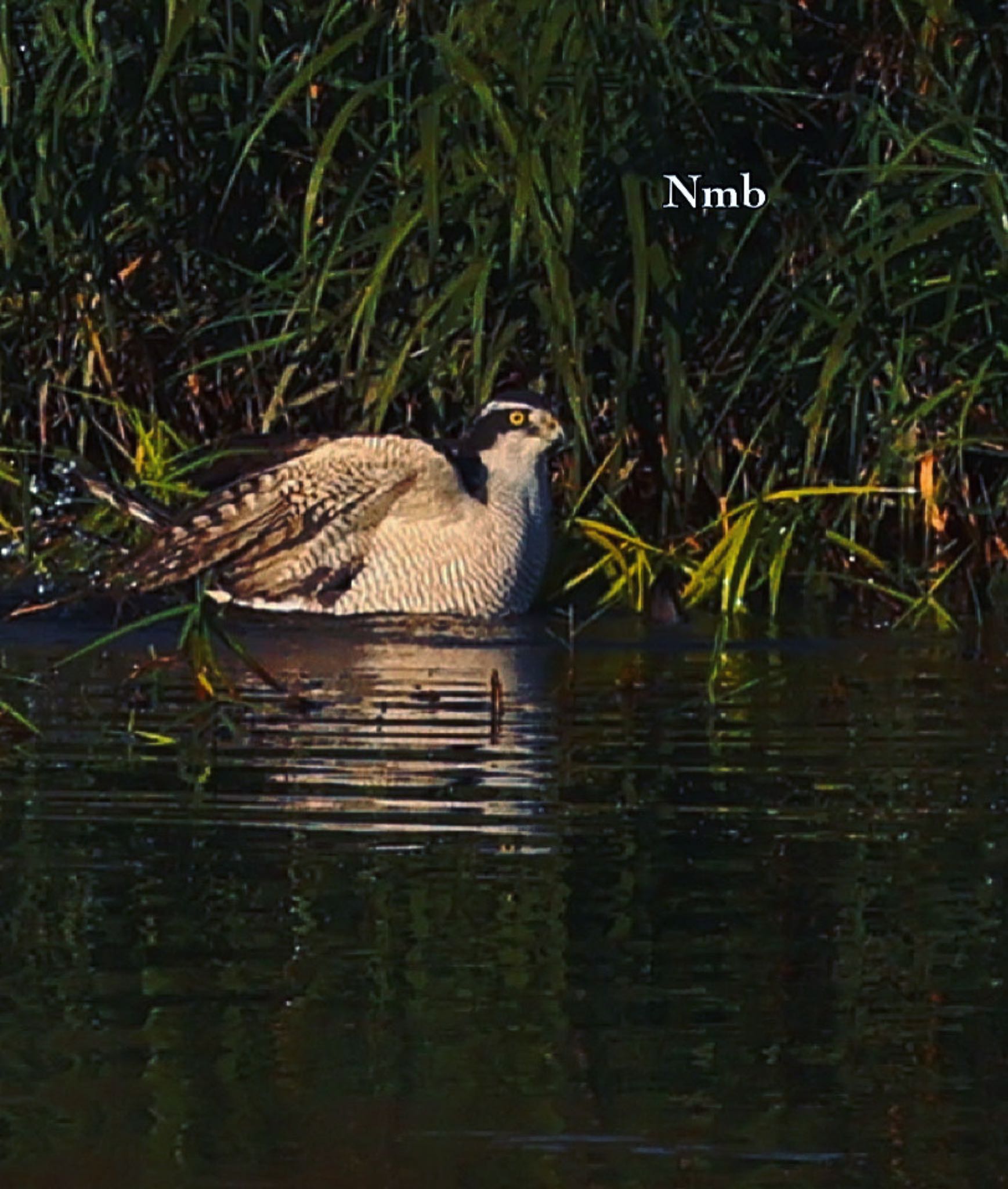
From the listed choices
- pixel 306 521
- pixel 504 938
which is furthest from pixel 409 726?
pixel 306 521

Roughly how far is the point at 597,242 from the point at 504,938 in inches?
179

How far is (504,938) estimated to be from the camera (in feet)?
14.4

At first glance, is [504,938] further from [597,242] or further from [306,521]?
[306,521]

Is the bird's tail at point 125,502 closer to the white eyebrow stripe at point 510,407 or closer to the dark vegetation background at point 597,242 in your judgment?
the dark vegetation background at point 597,242

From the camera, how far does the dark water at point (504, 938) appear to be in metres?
3.39

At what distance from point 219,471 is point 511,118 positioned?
4.59 feet

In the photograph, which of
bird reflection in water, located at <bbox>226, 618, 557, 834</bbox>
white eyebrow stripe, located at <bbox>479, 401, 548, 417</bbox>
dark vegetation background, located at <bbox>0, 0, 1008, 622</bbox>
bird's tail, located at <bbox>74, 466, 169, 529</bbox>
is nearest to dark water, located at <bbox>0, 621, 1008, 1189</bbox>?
bird reflection in water, located at <bbox>226, 618, 557, 834</bbox>

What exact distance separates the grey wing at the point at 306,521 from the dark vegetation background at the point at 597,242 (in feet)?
0.47

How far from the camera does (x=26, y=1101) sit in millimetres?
3529

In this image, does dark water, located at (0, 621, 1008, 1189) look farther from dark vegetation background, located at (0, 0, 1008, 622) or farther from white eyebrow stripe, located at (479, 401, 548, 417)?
white eyebrow stripe, located at (479, 401, 548, 417)

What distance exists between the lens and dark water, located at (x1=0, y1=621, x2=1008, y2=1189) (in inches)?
133

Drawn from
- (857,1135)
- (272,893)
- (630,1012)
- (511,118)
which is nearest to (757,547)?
(511,118)

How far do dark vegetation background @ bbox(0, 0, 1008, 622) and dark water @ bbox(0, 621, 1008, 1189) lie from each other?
1.66 m

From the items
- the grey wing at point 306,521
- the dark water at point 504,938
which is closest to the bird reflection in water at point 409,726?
the dark water at point 504,938
